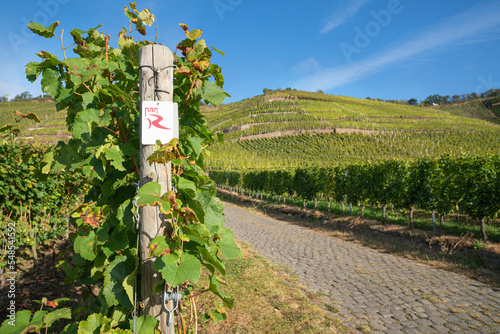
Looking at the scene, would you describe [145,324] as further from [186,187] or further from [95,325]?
[186,187]

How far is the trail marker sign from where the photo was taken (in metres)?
1.54

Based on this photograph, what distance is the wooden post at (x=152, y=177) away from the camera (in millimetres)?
1562

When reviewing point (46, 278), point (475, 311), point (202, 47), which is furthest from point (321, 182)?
point (202, 47)

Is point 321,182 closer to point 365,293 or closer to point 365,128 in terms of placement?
point 365,293

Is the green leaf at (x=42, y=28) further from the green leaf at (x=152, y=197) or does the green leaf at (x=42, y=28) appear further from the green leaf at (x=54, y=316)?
the green leaf at (x=54, y=316)

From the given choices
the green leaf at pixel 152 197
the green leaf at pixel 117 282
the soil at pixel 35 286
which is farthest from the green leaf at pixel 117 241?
the soil at pixel 35 286

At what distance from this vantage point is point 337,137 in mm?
57688

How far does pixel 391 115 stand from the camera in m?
80.4

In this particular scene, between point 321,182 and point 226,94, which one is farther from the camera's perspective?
point 321,182

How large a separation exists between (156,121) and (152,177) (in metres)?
0.33

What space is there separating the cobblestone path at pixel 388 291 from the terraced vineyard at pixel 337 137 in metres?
25.7

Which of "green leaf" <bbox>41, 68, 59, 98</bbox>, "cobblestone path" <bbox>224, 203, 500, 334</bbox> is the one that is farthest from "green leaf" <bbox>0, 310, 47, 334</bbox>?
"cobblestone path" <bbox>224, 203, 500, 334</bbox>

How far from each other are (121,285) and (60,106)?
1.28 metres

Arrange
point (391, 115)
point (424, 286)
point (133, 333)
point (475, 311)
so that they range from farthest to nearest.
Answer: point (391, 115) < point (424, 286) < point (475, 311) < point (133, 333)
